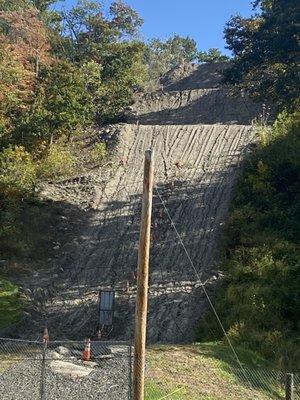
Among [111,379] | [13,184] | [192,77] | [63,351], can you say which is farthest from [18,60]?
[111,379]

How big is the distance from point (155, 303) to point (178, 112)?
29.5 metres

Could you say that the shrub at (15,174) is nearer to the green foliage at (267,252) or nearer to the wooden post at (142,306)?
the green foliage at (267,252)

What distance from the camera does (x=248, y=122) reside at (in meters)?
41.8

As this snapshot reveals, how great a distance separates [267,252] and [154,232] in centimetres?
566

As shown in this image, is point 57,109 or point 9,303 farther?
point 57,109

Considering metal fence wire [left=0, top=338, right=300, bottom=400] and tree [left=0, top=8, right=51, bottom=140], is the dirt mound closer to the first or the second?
tree [left=0, top=8, right=51, bottom=140]

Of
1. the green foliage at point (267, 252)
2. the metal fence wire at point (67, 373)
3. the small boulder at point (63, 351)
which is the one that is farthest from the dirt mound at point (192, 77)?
the metal fence wire at point (67, 373)

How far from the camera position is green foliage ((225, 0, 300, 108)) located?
2903 centimetres

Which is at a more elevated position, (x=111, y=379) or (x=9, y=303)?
(x=9, y=303)

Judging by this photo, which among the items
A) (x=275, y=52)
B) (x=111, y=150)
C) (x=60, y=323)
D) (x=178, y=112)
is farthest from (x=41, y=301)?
(x=178, y=112)

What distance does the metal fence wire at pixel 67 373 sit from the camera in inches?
476

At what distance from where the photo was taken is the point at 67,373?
13055 millimetres

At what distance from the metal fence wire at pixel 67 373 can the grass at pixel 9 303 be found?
3816 mm

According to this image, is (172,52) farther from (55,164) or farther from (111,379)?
(111,379)
